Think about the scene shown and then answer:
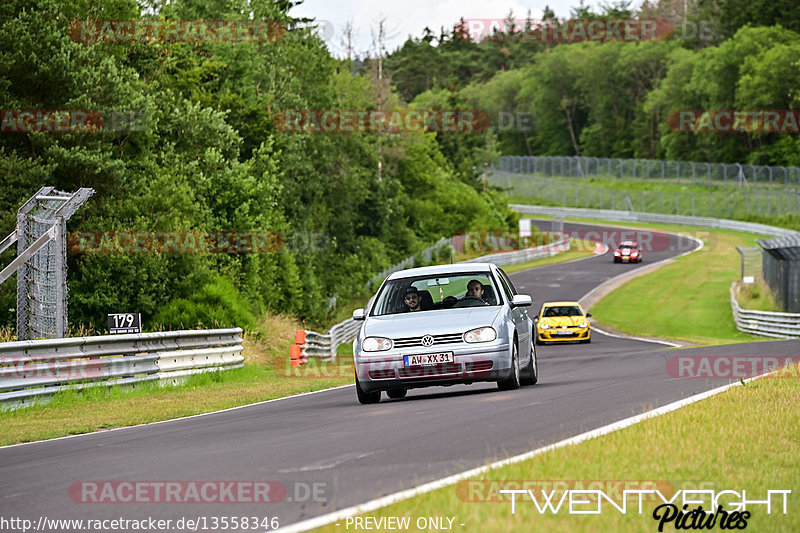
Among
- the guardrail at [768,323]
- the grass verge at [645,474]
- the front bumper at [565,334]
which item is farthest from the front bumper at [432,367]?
the guardrail at [768,323]

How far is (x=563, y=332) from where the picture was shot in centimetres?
3709

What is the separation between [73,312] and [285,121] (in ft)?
90.0

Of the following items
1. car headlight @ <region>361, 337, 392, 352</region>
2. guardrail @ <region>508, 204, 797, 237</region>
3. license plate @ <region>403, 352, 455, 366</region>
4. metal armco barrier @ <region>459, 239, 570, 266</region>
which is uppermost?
car headlight @ <region>361, 337, 392, 352</region>

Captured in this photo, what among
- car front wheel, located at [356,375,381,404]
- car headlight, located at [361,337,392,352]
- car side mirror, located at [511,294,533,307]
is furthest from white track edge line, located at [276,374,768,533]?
car front wheel, located at [356,375,381,404]

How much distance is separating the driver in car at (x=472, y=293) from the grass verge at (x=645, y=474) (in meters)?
4.66

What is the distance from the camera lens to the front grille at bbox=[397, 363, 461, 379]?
541 inches

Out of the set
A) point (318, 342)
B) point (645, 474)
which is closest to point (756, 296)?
point (318, 342)

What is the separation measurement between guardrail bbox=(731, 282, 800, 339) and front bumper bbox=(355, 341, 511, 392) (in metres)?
24.8

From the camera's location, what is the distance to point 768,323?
3944cm

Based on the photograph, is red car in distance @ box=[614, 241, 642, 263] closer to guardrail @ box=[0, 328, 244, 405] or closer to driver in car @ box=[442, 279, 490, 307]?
guardrail @ box=[0, 328, 244, 405]

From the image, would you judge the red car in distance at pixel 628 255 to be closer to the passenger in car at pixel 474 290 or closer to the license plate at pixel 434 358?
the passenger in car at pixel 474 290

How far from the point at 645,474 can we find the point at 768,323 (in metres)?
33.9

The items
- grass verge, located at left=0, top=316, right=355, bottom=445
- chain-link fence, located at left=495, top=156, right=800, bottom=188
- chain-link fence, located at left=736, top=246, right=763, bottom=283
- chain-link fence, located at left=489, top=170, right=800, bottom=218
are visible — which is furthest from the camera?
chain-link fence, located at left=495, top=156, right=800, bottom=188

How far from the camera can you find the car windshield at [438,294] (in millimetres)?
14891
